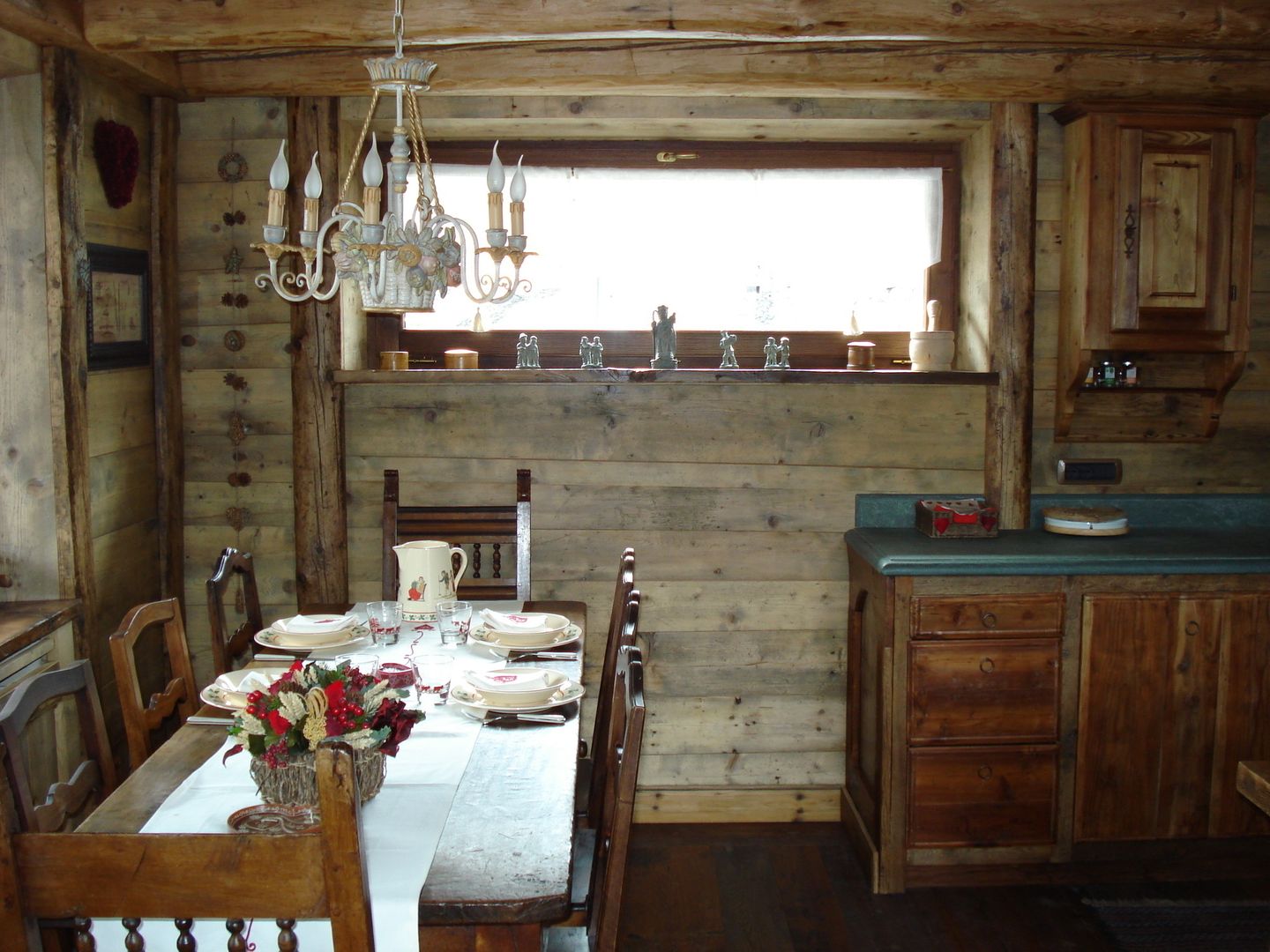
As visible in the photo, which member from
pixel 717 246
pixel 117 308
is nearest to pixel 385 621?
pixel 117 308

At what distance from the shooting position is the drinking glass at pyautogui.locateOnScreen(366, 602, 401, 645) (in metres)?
2.60

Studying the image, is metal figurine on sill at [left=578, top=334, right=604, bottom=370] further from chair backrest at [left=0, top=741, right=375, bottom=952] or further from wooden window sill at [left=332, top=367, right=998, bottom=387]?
chair backrest at [left=0, top=741, right=375, bottom=952]

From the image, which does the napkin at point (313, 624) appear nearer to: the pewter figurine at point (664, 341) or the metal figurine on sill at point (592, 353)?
the metal figurine on sill at point (592, 353)

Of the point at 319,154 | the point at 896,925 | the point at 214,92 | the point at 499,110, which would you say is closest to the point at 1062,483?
the point at 896,925

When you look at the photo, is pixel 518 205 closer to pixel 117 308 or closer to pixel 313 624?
pixel 313 624

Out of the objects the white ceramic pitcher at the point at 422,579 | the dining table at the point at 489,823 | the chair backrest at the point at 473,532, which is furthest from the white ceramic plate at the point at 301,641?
the chair backrest at the point at 473,532

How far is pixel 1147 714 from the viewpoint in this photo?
3090mm

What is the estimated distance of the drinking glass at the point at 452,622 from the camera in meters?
2.60

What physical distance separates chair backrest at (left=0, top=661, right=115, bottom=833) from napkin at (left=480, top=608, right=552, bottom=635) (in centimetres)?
90

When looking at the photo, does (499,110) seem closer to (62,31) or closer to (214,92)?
(214,92)

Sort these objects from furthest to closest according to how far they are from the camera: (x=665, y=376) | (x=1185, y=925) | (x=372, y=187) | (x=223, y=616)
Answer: (x=665, y=376)
(x=1185, y=925)
(x=223, y=616)
(x=372, y=187)

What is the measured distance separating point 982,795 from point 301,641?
5.83 ft

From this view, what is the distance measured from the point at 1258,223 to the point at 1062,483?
0.94 metres

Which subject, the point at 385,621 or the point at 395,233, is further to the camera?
the point at 385,621
